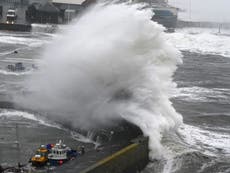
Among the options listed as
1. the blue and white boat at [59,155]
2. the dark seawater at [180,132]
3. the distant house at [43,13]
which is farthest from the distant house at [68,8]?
the blue and white boat at [59,155]

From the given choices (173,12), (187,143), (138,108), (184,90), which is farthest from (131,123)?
(173,12)

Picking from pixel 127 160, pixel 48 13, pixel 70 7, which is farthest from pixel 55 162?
pixel 70 7

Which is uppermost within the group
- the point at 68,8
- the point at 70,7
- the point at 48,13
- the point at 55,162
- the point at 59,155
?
the point at 70,7

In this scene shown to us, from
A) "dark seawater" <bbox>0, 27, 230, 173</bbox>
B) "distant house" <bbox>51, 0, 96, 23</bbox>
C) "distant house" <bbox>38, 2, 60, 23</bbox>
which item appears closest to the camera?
"dark seawater" <bbox>0, 27, 230, 173</bbox>

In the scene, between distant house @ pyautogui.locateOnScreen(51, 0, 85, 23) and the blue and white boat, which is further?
distant house @ pyautogui.locateOnScreen(51, 0, 85, 23)

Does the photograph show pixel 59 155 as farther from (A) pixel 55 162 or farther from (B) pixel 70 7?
(B) pixel 70 7

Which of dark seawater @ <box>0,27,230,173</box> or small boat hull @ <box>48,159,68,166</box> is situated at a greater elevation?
small boat hull @ <box>48,159,68,166</box>

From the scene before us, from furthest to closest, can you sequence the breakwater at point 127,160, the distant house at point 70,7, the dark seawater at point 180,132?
the distant house at point 70,7 → the dark seawater at point 180,132 → the breakwater at point 127,160

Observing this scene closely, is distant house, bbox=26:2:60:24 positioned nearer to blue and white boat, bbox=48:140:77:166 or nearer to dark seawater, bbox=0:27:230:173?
dark seawater, bbox=0:27:230:173

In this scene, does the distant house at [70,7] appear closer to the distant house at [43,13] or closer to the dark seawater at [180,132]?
the distant house at [43,13]

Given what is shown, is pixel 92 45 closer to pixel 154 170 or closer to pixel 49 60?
pixel 49 60

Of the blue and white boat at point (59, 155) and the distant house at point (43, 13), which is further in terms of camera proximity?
the distant house at point (43, 13)

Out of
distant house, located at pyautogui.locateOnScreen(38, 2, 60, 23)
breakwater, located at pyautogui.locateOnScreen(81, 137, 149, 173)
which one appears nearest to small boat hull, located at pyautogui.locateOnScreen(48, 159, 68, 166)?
breakwater, located at pyautogui.locateOnScreen(81, 137, 149, 173)

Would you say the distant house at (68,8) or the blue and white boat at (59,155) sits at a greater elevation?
the distant house at (68,8)
